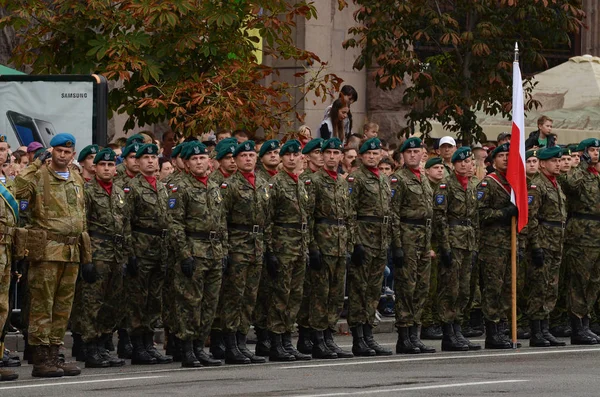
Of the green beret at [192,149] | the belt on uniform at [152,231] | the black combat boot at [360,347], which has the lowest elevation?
the black combat boot at [360,347]

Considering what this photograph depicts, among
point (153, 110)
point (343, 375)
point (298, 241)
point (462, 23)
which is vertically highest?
point (462, 23)

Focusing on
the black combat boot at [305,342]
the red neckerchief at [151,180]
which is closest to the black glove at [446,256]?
the black combat boot at [305,342]

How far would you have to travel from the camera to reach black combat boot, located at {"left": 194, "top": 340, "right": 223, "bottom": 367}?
53.4ft

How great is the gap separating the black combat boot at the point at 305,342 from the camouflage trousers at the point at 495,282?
2028 millimetres

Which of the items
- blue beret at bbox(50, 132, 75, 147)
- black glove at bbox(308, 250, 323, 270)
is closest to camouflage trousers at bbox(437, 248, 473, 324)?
black glove at bbox(308, 250, 323, 270)

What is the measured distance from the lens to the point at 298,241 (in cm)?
1692

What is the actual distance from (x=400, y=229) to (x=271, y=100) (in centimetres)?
390

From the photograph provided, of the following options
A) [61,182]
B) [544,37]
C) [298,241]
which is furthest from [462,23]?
[61,182]

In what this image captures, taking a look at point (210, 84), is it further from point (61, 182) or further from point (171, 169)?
point (61, 182)

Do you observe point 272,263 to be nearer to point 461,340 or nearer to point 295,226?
point 295,226

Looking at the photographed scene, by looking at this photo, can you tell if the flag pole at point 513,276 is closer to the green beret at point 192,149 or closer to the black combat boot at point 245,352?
the black combat boot at point 245,352

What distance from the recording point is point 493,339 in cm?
1822

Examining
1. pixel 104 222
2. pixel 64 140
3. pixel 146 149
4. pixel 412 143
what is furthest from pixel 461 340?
pixel 64 140

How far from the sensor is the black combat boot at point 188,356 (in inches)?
635
